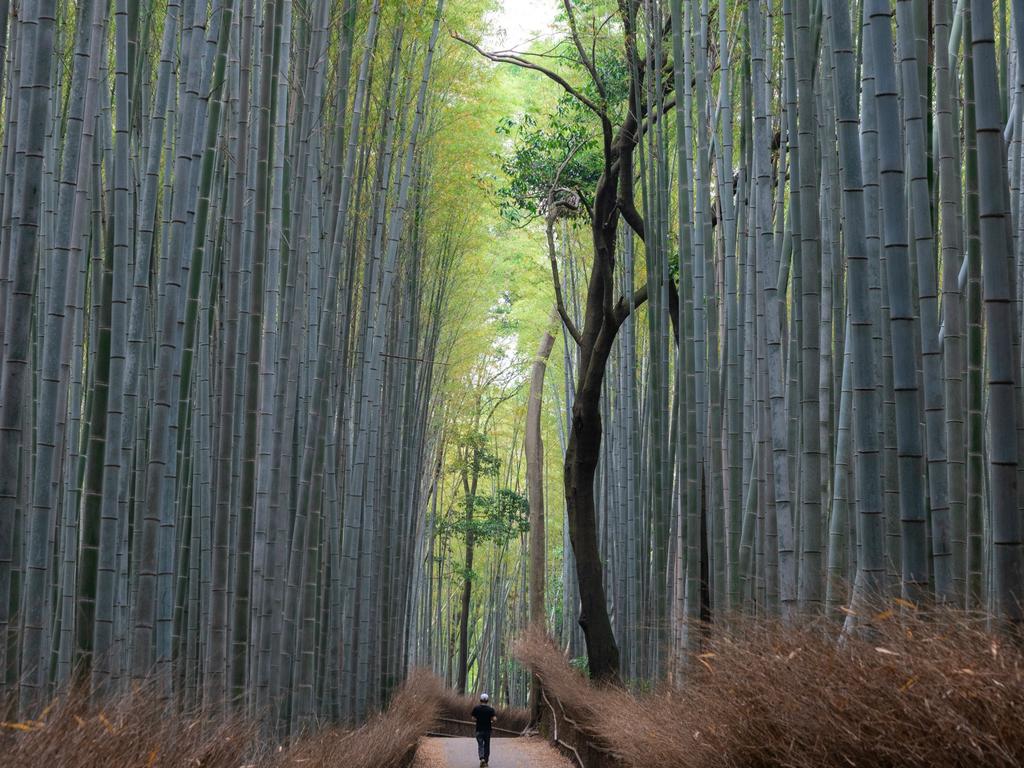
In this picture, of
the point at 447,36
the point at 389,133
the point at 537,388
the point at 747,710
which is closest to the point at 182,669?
the point at 747,710

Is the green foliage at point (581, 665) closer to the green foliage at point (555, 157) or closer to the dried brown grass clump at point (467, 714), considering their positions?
the dried brown grass clump at point (467, 714)

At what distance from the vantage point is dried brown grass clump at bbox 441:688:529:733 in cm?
1302

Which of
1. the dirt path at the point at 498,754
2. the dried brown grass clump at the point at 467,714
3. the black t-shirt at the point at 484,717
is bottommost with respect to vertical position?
the dried brown grass clump at the point at 467,714

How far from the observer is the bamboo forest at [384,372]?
240 centimetres

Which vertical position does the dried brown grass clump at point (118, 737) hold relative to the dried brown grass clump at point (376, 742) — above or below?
above

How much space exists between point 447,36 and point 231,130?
3640 mm

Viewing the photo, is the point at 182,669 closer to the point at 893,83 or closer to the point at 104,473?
the point at 104,473

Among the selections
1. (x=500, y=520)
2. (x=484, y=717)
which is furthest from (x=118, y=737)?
(x=500, y=520)

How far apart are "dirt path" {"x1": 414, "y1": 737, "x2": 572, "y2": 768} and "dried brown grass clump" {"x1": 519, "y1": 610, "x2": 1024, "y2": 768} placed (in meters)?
5.13

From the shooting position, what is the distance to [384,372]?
7.67 metres

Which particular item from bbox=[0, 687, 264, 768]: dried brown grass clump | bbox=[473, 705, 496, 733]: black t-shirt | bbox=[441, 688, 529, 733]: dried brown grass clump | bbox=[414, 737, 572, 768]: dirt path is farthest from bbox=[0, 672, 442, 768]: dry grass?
bbox=[441, 688, 529, 733]: dried brown grass clump

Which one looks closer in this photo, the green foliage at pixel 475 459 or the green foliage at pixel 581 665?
the green foliage at pixel 581 665

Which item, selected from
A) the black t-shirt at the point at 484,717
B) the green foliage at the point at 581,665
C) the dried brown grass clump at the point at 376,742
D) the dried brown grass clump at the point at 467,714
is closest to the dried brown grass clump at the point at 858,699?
the dried brown grass clump at the point at 376,742

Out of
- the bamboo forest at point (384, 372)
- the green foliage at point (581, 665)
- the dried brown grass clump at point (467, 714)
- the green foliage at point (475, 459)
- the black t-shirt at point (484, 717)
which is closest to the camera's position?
the bamboo forest at point (384, 372)
